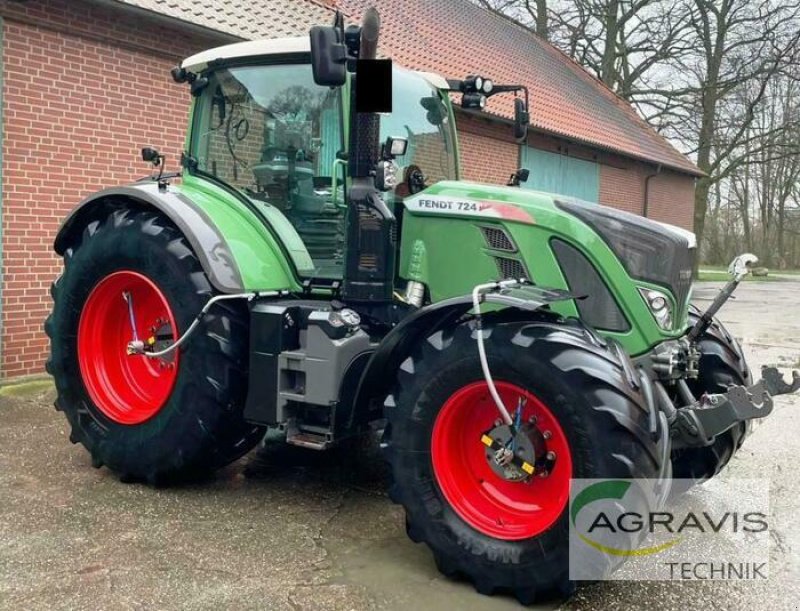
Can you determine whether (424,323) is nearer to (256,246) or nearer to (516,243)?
(516,243)

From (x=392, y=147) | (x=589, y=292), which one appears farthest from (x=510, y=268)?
(x=392, y=147)

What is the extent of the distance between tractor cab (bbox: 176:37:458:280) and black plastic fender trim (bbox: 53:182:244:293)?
0.33 metres

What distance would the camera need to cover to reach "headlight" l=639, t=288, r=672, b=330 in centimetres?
376

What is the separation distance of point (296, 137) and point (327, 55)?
948mm

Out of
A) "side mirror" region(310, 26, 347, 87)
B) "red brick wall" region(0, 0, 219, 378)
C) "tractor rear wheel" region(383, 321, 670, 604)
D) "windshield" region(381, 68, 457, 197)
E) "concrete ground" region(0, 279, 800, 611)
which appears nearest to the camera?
"tractor rear wheel" region(383, 321, 670, 604)

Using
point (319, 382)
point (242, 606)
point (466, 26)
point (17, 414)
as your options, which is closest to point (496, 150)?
point (466, 26)

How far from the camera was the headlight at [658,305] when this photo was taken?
148 inches

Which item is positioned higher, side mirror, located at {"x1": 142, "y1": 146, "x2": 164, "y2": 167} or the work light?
the work light

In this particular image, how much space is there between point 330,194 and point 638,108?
23614 mm

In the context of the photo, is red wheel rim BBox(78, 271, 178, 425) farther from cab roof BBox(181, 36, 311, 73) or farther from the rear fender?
cab roof BBox(181, 36, 311, 73)

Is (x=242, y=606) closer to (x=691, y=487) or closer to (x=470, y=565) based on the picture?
(x=470, y=565)

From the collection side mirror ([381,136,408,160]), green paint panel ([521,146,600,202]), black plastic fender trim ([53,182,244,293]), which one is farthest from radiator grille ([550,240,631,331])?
green paint panel ([521,146,600,202])

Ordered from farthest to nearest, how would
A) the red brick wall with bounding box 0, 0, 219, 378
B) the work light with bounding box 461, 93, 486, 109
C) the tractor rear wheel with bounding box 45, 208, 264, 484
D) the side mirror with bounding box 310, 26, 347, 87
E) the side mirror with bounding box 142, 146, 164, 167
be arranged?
1. the red brick wall with bounding box 0, 0, 219, 378
2. the work light with bounding box 461, 93, 486, 109
3. the side mirror with bounding box 142, 146, 164, 167
4. the tractor rear wheel with bounding box 45, 208, 264, 484
5. the side mirror with bounding box 310, 26, 347, 87

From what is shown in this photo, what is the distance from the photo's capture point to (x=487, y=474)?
3.57 meters
